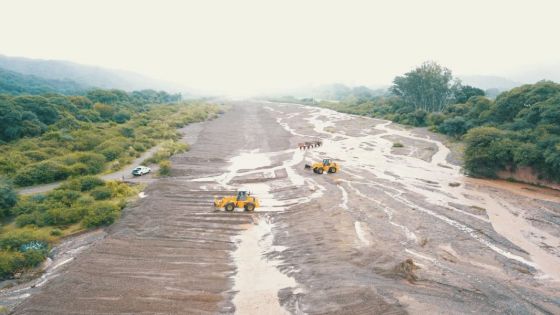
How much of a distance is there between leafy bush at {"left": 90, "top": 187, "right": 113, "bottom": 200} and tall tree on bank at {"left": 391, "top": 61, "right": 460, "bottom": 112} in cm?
9262

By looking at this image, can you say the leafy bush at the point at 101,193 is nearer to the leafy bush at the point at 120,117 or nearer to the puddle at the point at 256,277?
the puddle at the point at 256,277

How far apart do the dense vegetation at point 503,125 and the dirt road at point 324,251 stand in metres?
3.26

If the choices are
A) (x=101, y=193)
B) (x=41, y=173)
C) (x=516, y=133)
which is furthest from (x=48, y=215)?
(x=516, y=133)

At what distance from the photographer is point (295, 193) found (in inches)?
1304

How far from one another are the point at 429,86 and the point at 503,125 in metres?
51.2

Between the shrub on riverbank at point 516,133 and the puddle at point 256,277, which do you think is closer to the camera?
the puddle at point 256,277

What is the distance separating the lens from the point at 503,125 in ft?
170

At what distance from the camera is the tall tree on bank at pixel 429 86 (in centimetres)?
9794

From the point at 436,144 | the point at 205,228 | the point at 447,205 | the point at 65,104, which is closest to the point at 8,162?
the point at 205,228

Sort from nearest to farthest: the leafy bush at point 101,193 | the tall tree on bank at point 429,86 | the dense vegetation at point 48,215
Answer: the dense vegetation at point 48,215, the leafy bush at point 101,193, the tall tree on bank at point 429,86

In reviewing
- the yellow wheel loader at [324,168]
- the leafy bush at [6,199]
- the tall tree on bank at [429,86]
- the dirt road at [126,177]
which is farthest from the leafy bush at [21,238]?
the tall tree on bank at [429,86]

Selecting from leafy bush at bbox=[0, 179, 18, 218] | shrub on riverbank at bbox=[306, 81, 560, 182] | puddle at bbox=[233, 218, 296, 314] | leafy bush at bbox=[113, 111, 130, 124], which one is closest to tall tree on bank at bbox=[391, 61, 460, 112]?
shrub on riverbank at bbox=[306, 81, 560, 182]

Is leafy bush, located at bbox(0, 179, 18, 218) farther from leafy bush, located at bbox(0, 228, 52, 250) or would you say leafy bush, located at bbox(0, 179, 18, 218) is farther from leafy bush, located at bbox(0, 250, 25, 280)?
leafy bush, located at bbox(0, 250, 25, 280)

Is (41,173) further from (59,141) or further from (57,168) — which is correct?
(59,141)
